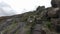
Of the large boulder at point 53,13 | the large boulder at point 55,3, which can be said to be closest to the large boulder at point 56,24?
the large boulder at point 53,13

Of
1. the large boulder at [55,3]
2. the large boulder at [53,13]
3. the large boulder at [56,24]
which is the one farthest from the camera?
the large boulder at [55,3]

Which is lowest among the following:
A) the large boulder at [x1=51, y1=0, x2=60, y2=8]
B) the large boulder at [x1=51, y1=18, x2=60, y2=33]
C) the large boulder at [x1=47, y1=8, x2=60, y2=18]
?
Result: the large boulder at [x1=51, y1=18, x2=60, y2=33]

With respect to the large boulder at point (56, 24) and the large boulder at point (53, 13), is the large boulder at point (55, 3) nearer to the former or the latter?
the large boulder at point (53, 13)

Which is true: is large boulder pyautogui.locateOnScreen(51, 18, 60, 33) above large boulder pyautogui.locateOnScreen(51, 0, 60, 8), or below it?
below

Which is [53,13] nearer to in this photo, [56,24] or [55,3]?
[56,24]

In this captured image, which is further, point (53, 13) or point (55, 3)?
point (55, 3)

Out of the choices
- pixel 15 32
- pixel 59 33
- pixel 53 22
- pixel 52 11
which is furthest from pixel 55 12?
pixel 15 32

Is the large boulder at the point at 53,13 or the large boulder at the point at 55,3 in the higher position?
the large boulder at the point at 55,3

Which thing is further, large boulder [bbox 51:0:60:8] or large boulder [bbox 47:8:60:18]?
large boulder [bbox 51:0:60:8]

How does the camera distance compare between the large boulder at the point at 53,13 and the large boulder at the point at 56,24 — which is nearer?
the large boulder at the point at 56,24

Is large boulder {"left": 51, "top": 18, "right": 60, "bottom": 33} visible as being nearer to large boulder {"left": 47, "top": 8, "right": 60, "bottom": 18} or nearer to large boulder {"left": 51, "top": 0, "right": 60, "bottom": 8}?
large boulder {"left": 47, "top": 8, "right": 60, "bottom": 18}

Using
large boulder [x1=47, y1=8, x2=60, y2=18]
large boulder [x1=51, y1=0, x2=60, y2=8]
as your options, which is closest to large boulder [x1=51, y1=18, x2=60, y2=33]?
large boulder [x1=47, y1=8, x2=60, y2=18]

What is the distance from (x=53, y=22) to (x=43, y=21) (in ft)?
11.7

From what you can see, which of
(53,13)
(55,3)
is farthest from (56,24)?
(55,3)
